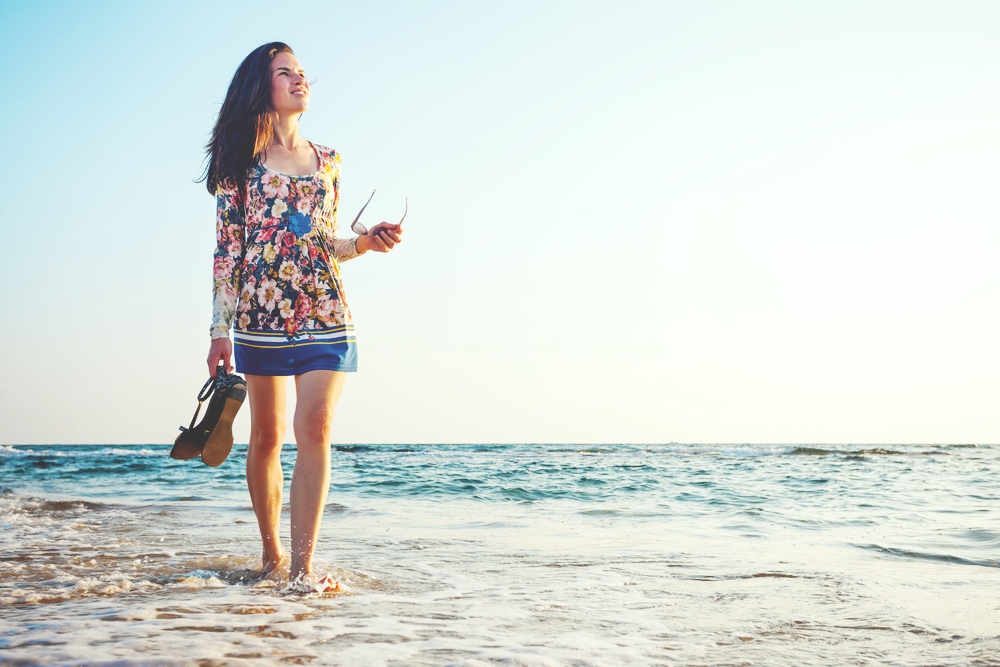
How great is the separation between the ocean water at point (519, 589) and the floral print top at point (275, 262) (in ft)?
3.14

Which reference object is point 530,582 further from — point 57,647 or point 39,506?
point 39,506

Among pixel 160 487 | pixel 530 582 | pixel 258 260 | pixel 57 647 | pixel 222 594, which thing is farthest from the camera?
pixel 160 487

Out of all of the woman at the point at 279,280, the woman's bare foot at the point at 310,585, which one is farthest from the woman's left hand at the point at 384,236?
the woman's bare foot at the point at 310,585

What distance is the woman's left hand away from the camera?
111 inches

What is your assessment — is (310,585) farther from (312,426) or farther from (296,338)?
(296,338)

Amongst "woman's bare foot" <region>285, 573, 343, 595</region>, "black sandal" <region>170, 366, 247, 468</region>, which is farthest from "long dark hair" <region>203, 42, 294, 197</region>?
"woman's bare foot" <region>285, 573, 343, 595</region>

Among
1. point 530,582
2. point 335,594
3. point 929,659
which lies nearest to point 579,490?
point 530,582

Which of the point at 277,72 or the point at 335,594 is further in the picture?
the point at 277,72

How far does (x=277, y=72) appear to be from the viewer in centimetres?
293

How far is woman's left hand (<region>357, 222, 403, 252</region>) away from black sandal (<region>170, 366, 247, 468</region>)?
710 millimetres

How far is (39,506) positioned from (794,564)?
5.91m

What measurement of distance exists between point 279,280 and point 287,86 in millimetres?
765

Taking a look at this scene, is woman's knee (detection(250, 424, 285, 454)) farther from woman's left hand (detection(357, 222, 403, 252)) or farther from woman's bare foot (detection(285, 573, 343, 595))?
woman's left hand (detection(357, 222, 403, 252))

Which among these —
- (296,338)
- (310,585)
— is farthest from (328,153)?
(310,585)
